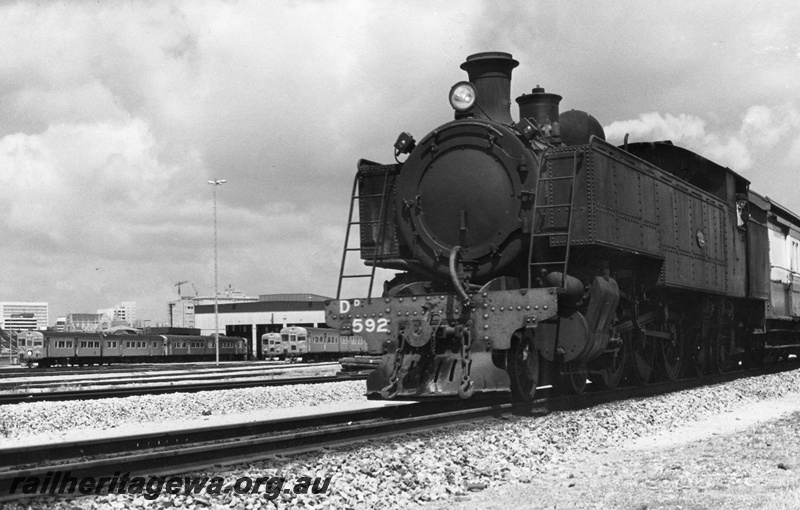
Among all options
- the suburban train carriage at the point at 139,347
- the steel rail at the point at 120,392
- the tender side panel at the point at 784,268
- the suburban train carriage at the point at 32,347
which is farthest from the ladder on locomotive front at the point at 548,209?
the suburban train carriage at the point at 139,347

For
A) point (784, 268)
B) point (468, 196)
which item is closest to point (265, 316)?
point (784, 268)

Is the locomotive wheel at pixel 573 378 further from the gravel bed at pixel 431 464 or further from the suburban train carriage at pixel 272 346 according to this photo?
the suburban train carriage at pixel 272 346

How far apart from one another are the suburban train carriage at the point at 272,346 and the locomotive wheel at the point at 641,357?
45.5 metres

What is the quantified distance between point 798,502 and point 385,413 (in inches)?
230

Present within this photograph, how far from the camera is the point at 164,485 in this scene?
242 inches

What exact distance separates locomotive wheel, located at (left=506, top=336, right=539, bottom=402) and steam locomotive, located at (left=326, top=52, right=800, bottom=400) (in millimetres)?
22

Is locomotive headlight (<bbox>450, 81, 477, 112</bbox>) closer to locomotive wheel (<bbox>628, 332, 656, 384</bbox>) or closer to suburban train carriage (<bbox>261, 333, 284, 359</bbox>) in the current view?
locomotive wheel (<bbox>628, 332, 656, 384</bbox>)

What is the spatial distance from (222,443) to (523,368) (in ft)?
15.9

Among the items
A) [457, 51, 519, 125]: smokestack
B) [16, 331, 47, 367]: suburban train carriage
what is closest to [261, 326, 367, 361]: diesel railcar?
[16, 331, 47, 367]: suburban train carriage

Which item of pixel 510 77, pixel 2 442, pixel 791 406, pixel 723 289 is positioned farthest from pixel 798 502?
pixel 723 289

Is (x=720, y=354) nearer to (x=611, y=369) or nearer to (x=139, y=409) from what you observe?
(x=611, y=369)

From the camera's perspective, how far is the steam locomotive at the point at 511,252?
10977mm

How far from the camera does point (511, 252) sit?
38.9 feet

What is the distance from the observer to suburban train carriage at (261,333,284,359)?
59.2m
